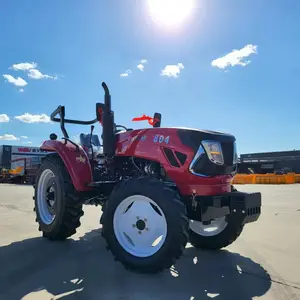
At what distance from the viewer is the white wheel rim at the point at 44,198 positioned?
16.0ft

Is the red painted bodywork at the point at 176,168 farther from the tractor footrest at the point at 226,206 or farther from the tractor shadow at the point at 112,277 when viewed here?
the tractor shadow at the point at 112,277

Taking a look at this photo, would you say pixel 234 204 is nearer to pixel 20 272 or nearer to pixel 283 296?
pixel 283 296

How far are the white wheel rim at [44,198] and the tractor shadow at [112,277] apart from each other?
0.80 m

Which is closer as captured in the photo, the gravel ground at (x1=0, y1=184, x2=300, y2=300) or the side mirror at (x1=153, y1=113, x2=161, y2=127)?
the gravel ground at (x1=0, y1=184, x2=300, y2=300)

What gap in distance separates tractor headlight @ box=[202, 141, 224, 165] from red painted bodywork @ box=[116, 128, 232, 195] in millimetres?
159

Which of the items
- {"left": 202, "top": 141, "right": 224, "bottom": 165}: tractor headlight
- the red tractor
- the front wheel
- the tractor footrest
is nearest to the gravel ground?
the front wheel

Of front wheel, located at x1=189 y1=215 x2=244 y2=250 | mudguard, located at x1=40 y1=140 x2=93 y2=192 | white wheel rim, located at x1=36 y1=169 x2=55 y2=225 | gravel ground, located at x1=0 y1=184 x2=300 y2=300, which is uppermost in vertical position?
mudguard, located at x1=40 y1=140 x2=93 y2=192

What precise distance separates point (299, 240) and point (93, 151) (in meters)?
3.24

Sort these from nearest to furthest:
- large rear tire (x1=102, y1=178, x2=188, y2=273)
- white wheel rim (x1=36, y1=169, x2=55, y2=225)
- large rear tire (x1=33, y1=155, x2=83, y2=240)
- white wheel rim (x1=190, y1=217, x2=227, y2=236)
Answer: large rear tire (x1=102, y1=178, x2=188, y2=273) → white wheel rim (x1=190, y1=217, x2=227, y2=236) → large rear tire (x1=33, y1=155, x2=83, y2=240) → white wheel rim (x1=36, y1=169, x2=55, y2=225)

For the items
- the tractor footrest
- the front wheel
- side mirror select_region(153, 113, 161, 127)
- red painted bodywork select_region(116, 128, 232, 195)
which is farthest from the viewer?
side mirror select_region(153, 113, 161, 127)

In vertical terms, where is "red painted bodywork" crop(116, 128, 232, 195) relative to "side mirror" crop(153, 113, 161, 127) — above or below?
below

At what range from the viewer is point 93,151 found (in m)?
4.81

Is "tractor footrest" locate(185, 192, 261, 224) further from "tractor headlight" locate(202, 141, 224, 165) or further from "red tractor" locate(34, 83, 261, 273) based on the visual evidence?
"tractor headlight" locate(202, 141, 224, 165)

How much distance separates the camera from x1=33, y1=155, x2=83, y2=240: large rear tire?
14.0 feet
